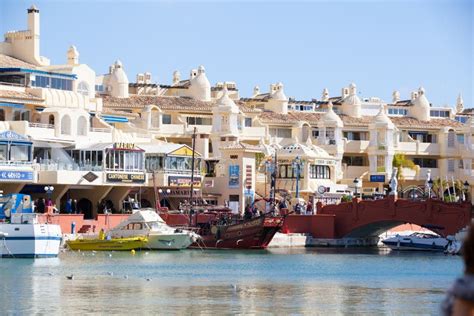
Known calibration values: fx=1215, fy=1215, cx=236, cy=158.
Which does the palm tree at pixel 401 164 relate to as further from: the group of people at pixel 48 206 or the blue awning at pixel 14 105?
the blue awning at pixel 14 105

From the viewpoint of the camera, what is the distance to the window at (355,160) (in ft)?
362

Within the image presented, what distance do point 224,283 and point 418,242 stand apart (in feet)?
114

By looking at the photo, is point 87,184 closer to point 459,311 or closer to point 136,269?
point 136,269

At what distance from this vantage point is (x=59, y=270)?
51094 mm

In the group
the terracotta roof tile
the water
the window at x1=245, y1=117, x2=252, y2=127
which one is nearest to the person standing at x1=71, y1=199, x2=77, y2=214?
the terracotta roof tile

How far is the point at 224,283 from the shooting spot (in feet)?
149

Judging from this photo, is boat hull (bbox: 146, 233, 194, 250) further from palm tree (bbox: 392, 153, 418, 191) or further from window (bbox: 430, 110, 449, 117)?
window (bbox: 430, 110, 449, 117)

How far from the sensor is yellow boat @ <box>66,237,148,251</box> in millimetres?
68375

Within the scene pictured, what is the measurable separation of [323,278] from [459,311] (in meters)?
43.6

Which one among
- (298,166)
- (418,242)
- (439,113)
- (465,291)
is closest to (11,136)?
(298,166)

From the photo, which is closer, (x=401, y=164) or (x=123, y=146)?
(x=123, y=146)

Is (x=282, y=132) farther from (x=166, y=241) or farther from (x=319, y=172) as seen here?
(x=166, y=241)

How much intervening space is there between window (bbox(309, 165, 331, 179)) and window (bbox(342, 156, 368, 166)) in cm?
1082

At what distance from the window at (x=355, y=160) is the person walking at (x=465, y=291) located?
103898 millimetres
